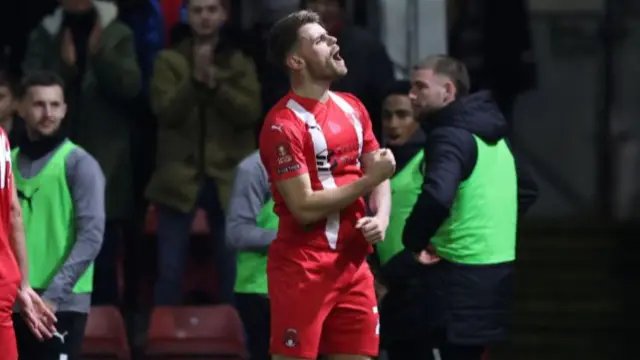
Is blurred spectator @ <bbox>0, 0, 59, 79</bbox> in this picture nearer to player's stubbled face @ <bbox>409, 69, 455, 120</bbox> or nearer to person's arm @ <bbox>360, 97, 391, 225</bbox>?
player's stubbled face @ <bbox>409, 69, 455, 120</bbox>

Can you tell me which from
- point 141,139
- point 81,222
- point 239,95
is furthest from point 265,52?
point 81,222

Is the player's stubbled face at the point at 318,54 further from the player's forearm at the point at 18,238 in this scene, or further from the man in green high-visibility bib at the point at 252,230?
the man in green high-visibility bib at the point at 252,230

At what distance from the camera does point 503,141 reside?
821 centimetres

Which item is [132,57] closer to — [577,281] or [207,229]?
Result: [207,229]

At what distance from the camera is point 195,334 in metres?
9.68

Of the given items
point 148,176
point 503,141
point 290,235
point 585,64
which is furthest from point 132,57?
point 585,64

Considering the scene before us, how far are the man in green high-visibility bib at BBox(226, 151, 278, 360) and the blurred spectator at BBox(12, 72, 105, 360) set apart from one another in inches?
26.2

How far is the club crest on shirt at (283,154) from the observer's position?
269 inches

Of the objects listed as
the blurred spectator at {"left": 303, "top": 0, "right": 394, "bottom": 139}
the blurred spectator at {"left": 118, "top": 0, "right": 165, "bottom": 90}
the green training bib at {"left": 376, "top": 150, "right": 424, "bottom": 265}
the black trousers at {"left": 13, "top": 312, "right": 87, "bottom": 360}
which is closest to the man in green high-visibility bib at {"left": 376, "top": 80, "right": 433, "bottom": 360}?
the green training bib at {"left": 376, "top": 150, "right": 424, "bottom": 265}

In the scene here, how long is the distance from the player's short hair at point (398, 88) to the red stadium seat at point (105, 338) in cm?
171

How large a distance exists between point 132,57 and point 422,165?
2.14 m

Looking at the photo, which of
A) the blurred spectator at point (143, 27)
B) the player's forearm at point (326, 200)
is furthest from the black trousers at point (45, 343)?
the blurred spectator at point (143, 27)

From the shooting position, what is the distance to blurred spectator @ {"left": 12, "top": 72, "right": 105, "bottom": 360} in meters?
8.05

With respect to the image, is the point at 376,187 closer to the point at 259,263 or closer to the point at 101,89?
the point at 259,263
